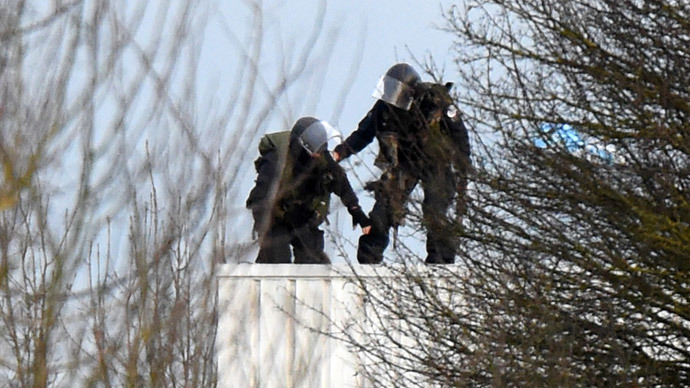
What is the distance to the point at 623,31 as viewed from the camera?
40.5 feet

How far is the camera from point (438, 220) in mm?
12461

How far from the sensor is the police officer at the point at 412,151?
1159cm

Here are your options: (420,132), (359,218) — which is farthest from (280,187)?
(420,132)

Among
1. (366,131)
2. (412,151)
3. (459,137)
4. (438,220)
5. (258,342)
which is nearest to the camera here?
(258,342)

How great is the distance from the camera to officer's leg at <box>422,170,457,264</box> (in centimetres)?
1234

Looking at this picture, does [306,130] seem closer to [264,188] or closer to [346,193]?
[264,188]

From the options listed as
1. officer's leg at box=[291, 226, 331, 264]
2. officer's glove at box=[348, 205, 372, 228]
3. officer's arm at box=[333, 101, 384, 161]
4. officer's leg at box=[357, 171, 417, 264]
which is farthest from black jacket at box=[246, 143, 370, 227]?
officer's leg at box=[357, 171, 417, 264]

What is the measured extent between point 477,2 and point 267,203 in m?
7.46

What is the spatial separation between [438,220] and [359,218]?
143 cm

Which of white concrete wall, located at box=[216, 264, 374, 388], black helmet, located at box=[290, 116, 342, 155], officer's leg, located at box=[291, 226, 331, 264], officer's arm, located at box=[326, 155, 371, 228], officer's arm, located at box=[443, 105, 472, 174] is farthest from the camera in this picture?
officer's arm, located at box=[443, 105, 472, 174]

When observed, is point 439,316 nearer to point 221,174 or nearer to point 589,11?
point 589,11

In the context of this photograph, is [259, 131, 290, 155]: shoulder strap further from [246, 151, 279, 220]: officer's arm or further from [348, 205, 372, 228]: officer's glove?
[348, 205, 372, 228]: officer's glove

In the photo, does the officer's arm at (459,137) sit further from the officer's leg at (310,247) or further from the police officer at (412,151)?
the officer's leg at (310,247)

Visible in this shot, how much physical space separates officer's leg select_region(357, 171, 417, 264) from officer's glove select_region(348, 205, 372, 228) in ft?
0.77
